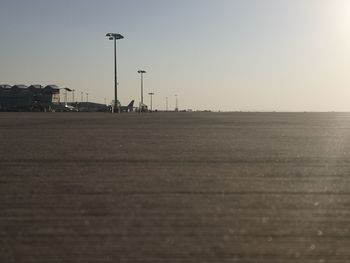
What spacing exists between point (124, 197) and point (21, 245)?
2.76m

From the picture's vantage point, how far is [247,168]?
12.3m

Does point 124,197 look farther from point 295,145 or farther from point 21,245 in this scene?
point 295,145

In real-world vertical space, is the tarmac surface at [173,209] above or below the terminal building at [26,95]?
below

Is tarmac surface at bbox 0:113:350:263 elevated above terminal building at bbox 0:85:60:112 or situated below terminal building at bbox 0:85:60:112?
below

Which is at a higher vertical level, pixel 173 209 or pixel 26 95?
pixel 26 95

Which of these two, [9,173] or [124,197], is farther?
[9,173]

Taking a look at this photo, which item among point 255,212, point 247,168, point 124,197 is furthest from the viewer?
point 247,168

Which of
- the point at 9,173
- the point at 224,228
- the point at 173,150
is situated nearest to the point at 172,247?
the point at 224,228

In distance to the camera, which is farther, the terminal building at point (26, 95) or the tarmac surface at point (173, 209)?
the terminal building at point (26, 95)

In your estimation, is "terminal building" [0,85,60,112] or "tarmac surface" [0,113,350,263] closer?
"tarmac surface" [0,113,350,263]

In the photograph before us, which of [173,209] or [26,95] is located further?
[26,95]

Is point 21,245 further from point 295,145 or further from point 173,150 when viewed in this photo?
point 295,145

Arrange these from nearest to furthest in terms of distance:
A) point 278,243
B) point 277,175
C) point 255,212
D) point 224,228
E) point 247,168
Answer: point 278,243 < point 224,228 < point 255,212 < point 277,175 < point 247,168

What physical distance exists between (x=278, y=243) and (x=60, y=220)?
98.2 inches
